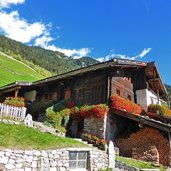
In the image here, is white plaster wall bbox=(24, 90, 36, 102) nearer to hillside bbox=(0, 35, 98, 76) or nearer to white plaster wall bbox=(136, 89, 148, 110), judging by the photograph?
white plaster wall bbox=(136, 89, 148, 110)

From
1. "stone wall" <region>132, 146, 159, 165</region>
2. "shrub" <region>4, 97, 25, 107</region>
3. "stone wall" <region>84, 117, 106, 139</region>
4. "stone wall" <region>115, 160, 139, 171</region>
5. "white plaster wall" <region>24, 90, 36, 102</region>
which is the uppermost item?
"white plaster wall" <region>24, 90, 36, 102</region>

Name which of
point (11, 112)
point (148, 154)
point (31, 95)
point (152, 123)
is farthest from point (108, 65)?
point (31, 95)

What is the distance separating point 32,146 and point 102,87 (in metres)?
11.7

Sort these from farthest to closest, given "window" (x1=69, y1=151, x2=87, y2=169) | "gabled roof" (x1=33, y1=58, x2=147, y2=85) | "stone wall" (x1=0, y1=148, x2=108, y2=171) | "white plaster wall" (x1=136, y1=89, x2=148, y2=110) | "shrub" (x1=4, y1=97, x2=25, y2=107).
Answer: "shrub" (x1=4, y1=97, x2=25, y2=107) < "white plaster wall" (x1=136, y1=89, x2=148, y2=110) < "gabled roof" (x1=33, y1=58, x2=147, y2=85) < "window" (x1=69, y1=151, x2=87, y2=169) < "stone wall" (x1=0, y1=148, x2=108, y2=171)

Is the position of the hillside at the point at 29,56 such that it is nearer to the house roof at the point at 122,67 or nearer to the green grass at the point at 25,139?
the house roof at the point at 122,67

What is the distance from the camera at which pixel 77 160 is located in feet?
44.4

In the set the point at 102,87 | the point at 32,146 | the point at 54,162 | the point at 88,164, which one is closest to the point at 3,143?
the point at 32,146

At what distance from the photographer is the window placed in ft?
43.4

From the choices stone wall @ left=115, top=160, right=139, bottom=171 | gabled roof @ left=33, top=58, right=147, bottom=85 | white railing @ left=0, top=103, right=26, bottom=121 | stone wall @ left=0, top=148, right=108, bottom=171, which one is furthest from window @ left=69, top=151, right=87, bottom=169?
gabled roof @ left=33, top=58, right=147, bottom=85

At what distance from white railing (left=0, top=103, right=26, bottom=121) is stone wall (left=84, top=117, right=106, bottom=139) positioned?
6215 millimetres

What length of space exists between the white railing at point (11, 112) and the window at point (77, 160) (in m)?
5.06

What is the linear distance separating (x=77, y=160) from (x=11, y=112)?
5.63 meters

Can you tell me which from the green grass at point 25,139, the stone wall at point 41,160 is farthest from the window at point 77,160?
the green grass at point 25,139

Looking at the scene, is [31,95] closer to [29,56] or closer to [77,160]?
[77,160]
